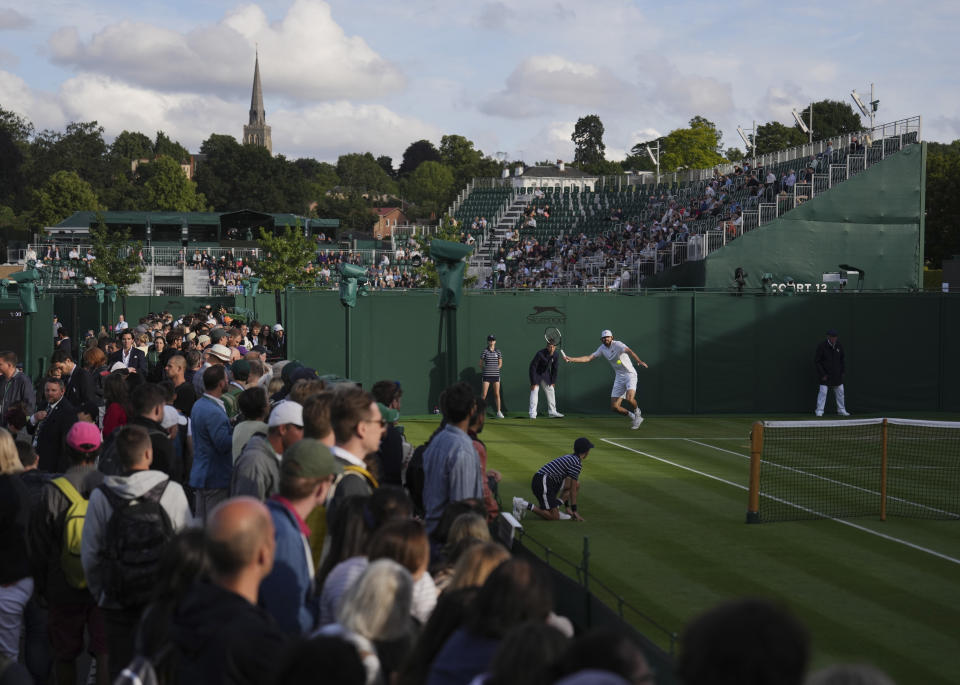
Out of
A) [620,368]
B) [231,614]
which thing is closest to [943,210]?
[620,368]

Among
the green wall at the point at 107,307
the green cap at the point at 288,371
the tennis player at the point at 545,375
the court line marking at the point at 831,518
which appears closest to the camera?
the green cap at the point at 288,371

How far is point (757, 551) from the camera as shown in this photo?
11938mm

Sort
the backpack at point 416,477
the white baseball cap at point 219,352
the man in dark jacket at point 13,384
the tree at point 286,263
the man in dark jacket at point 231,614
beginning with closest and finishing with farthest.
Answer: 1. the man in dark jacket at point 231,614
2. the backpack at point 416,477
3. the man in dark jacket at point 13,384
4. the white baseball cap at point 219,352
5. the tree at point 286,263

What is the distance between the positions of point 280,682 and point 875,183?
130 feet

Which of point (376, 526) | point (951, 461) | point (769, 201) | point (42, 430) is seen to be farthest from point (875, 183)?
point (376, 526)

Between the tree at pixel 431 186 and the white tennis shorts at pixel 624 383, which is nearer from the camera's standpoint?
the white tennis shorts at pixel 624 383

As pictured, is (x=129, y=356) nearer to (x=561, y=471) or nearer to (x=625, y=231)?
(x=561, y=471)

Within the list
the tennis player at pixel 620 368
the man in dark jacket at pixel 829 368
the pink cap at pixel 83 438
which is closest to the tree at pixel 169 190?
the man in dark jacket at pixel 829 368

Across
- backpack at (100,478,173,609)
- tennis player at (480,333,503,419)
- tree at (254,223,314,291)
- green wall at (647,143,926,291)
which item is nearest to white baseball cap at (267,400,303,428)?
backpack at (100,478,173,609)

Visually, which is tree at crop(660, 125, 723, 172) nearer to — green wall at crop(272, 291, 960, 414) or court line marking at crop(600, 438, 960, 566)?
green wall at crop(272, 291, 960, 414)

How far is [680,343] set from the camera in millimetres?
26938

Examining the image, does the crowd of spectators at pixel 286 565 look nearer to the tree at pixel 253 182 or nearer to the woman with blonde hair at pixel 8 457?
the woman with blonde hair at pixel 8 457

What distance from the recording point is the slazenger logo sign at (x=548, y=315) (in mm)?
26281

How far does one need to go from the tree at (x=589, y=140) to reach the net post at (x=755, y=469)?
163 m
